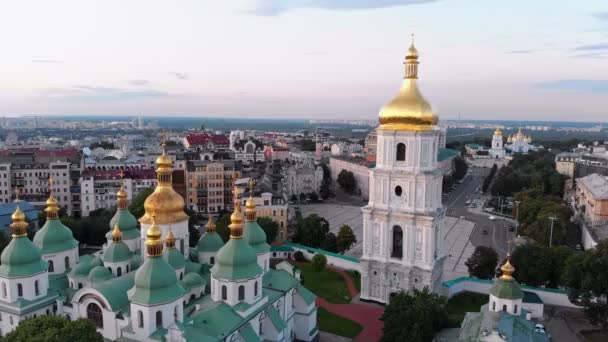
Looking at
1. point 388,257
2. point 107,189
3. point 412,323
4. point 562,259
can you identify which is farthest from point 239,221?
point 107,189

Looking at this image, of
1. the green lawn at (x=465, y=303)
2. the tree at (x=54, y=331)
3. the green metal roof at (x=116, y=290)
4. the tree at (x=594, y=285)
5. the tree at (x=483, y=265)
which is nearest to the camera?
the tree at (x=54, y=331)

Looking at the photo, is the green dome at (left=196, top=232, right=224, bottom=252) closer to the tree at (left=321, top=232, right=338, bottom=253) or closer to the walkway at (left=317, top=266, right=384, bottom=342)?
the walkway at (left=317, top=266, right=384, bottom=342)

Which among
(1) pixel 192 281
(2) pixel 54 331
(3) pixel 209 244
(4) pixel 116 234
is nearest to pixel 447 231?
(3) pixel 209 244

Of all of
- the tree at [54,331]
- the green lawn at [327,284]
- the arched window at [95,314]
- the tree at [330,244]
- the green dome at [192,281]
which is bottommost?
the green lawn at [327,284]

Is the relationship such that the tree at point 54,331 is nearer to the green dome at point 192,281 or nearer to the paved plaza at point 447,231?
the green dome at point 192,281

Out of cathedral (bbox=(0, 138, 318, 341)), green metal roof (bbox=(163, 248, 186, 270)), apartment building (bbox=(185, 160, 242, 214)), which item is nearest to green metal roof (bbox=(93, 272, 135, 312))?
cathedral (bbox=(0, 138, 318, 341))

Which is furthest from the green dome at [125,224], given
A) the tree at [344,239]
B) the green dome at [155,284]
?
the tree at [344,239]
